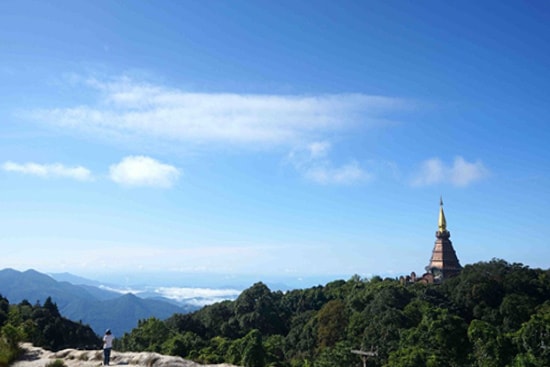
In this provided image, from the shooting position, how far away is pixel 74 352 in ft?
74.8

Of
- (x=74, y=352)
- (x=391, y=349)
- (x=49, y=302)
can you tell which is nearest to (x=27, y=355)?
(x=74, y=352)

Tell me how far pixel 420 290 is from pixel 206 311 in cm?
2465

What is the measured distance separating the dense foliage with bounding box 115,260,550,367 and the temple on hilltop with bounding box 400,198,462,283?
7.43 meters

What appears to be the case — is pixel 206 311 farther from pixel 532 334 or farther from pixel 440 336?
pixel 532 334

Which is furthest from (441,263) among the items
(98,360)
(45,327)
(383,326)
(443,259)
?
(98,360)

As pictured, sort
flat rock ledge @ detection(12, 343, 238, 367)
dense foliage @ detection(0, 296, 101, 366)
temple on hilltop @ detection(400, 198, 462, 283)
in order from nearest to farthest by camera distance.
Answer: flat rock ledge @ detection(12, 343, 238, 367) → dense foliage @ detection(0, 296, 101, 366) → temple on hilltop @ detection(400, 198, 462, 283)

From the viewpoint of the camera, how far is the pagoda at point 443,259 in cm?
6831

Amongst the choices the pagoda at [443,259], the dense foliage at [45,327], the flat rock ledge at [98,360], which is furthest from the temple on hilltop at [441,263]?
the flat rock ledge at [98,360]

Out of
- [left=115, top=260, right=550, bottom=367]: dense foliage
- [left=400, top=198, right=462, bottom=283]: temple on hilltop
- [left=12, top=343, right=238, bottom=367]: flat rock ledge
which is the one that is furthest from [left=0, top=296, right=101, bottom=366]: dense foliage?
[left=400, top=198, right=462, bottom=283]: temple on hilltop

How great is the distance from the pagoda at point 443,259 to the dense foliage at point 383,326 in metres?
9.06

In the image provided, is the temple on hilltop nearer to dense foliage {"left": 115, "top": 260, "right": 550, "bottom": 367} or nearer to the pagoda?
the pagoda

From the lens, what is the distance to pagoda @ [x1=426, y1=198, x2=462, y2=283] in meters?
68.3

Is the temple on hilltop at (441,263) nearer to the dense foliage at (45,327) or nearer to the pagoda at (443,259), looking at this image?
the pagoda at (443,259)

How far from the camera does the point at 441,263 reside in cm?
6900
